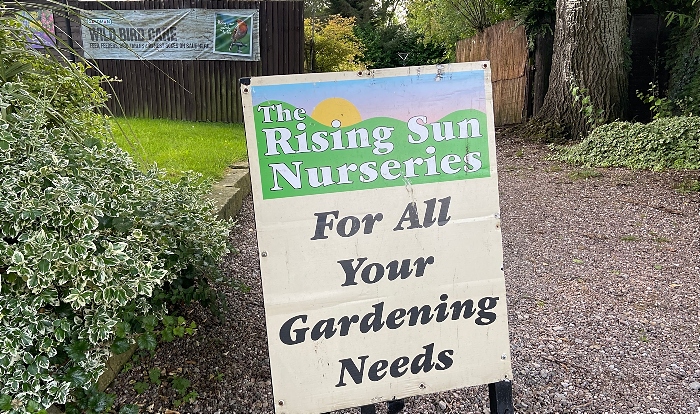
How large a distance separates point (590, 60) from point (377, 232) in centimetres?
627

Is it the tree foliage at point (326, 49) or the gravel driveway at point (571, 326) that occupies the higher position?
the tree foliage at point (326, 49)

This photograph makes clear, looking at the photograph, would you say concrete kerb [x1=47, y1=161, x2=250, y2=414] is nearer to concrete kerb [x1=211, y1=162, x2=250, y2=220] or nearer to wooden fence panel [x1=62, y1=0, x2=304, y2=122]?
concrete kerb [x1=211, y1=162, x2=250, y2=220]

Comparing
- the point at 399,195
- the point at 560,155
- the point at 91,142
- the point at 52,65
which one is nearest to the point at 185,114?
the point at 560,155

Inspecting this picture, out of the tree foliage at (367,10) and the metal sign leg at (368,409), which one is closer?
the metal sign leg at (368,409)

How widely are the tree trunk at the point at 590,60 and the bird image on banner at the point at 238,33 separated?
449cm

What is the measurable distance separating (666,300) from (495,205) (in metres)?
1.80

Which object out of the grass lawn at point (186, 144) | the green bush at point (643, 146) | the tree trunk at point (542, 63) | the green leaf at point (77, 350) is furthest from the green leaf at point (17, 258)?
the tree trunk at point (542, 63)

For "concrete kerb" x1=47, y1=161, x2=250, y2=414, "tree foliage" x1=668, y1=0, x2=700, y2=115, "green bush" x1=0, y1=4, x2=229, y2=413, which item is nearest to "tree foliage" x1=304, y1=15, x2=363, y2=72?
"tree foliage" x1=668, y1=0, x2=700, y2=115

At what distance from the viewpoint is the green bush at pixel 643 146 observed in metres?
5.68

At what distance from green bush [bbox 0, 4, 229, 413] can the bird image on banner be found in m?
6.59

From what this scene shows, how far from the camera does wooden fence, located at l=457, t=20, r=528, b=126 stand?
8547 millimetres

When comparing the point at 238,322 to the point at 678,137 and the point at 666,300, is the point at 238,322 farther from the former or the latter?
the point at 678,137

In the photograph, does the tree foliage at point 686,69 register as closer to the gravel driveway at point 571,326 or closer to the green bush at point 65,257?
the gravel driveway at point 571,326

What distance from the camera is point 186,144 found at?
238 inches
